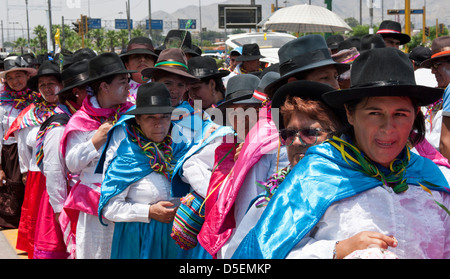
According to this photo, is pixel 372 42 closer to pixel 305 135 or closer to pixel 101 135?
pixel 101 135

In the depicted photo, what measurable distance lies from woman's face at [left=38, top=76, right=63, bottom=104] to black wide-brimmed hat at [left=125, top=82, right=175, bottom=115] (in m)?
2.86

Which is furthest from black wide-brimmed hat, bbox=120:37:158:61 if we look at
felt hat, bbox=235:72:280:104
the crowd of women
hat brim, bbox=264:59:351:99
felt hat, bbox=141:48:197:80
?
hat brim, bbox=264:59:351:99

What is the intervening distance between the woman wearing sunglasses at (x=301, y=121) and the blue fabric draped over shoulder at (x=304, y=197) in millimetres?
273

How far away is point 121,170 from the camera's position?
4434mm

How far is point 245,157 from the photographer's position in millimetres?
3193

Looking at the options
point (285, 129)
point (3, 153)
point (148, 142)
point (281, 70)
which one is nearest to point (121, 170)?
point (148, 142)

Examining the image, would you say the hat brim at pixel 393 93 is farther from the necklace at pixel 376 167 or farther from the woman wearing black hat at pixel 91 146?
the woman wearing black hat at pixel 91 146

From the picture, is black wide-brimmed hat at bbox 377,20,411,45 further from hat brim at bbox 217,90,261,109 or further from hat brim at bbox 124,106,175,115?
hat brim at bbox 124,106,175,115

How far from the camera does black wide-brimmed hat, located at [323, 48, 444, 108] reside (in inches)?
93.8

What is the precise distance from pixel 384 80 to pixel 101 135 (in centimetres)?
301

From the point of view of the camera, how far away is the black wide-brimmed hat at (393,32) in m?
7.46

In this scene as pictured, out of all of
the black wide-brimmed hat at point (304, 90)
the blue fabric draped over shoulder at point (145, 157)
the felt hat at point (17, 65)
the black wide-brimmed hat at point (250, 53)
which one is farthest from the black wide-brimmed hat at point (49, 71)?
the black wide-brimmed hat at point (304, 90)

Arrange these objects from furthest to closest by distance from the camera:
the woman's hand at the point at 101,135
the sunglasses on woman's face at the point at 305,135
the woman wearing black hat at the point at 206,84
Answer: the woman wearing black hat at the point at 206,84 < the woman's hand at the point at 101,135 < the sunglasses on woman's face at the point at 305,135
